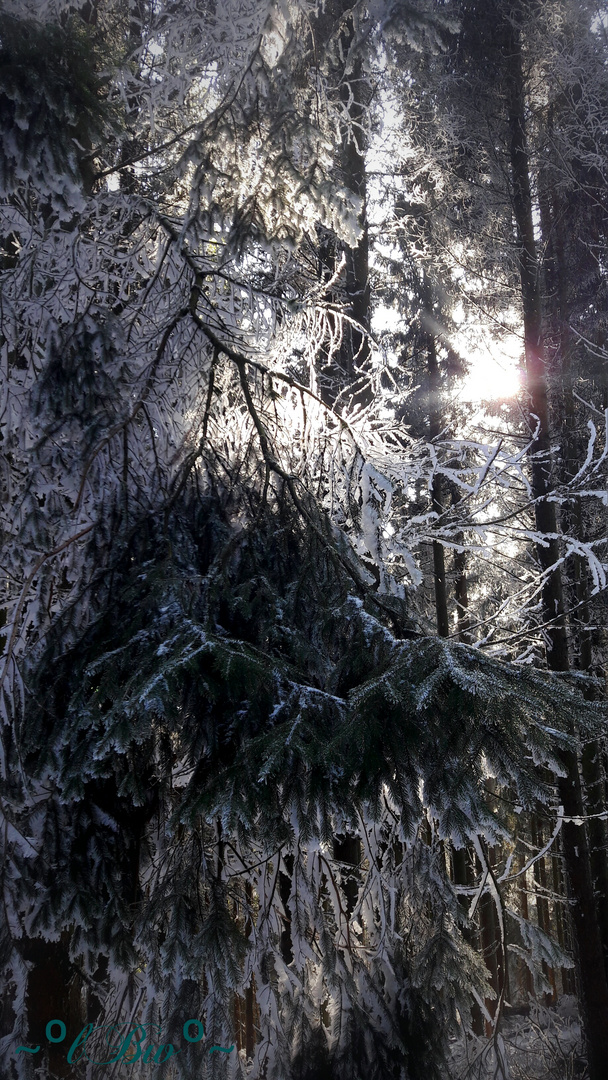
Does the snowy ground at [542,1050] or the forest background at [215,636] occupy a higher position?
the forest background at [215,636]

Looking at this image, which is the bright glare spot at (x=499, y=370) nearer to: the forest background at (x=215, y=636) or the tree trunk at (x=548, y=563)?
the tree trunk at (x=548, y=563)

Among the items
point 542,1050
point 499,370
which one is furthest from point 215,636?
point 542,1050

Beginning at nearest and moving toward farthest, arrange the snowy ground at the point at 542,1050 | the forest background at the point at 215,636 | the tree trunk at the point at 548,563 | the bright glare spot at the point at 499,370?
the forest background at the point at 215,636 < the snowy ground at the point at 542,1050 < the tree trunk at the point at 548,563 < the bright glare spot at the point at 499,370

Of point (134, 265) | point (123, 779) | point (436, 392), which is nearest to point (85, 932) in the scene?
point (123, 779)

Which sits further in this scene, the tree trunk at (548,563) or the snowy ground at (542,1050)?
the tree trunk at (548,563)

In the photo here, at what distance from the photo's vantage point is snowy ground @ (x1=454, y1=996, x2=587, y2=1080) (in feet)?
11.0

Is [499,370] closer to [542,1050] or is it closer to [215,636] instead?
[215,636]

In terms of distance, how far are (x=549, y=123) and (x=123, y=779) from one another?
759 cm

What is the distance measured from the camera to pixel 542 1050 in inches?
356

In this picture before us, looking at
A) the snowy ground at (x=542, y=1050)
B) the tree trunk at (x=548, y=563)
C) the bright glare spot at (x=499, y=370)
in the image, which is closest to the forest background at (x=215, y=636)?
the snowy ground at (x=542, y=1050)

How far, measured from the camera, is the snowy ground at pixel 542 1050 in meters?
3.36

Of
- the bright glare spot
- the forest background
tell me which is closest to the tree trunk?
the bright glare spot

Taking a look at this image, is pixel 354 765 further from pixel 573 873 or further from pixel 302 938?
pixel 573 873

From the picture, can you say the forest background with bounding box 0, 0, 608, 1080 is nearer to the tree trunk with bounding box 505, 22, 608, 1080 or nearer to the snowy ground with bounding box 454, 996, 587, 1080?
the snowy ground with bounding box 454, 996, 587, 1080
